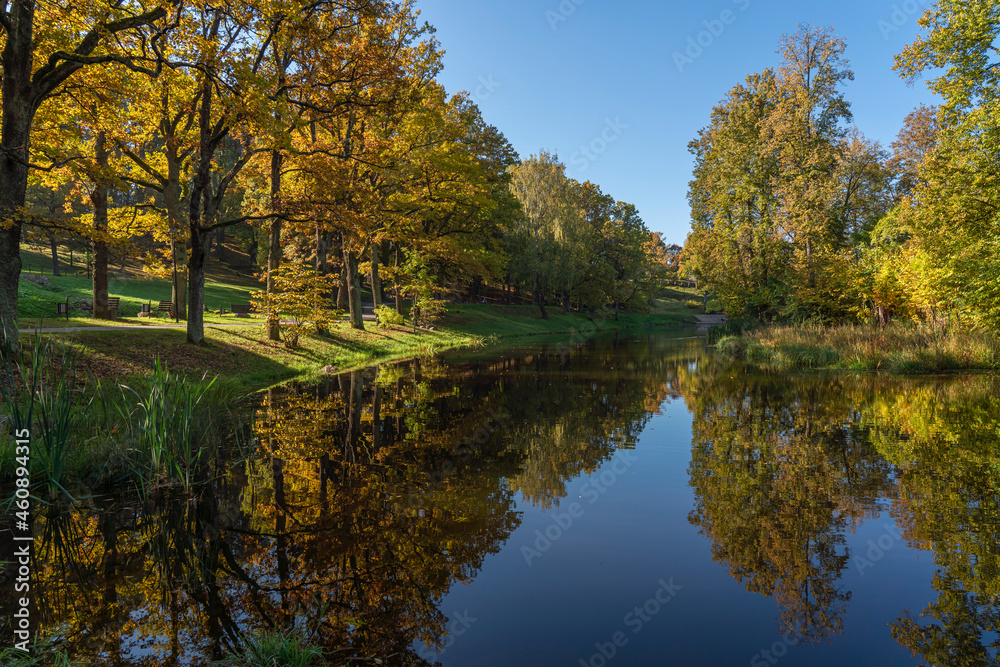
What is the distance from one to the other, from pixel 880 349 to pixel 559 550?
63.3 ft

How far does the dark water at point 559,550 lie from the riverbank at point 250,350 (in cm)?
242

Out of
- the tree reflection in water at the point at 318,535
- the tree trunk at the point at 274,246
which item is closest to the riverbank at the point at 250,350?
the tree trunk at the point at 274,246

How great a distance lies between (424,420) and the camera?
11.3 m

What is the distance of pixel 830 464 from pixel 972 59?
17.5m

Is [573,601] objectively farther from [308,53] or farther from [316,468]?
[308,53]

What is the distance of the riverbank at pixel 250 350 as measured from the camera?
1289 cm

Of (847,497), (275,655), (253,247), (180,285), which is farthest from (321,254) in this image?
(253,247)

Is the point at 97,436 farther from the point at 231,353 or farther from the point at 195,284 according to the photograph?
the point at 195,284

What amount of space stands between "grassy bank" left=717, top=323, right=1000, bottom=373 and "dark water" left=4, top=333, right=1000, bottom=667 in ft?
28.7

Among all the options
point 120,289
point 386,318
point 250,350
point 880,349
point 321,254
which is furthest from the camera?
point 120,289

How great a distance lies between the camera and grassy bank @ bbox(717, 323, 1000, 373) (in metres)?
17.6

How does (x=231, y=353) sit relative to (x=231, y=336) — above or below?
below

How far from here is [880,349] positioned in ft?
63.1

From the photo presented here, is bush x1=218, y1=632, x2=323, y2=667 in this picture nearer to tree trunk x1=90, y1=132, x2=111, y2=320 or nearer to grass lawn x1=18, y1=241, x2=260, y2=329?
grass lawn x1=18, y1=241, x2=260, y2=329
